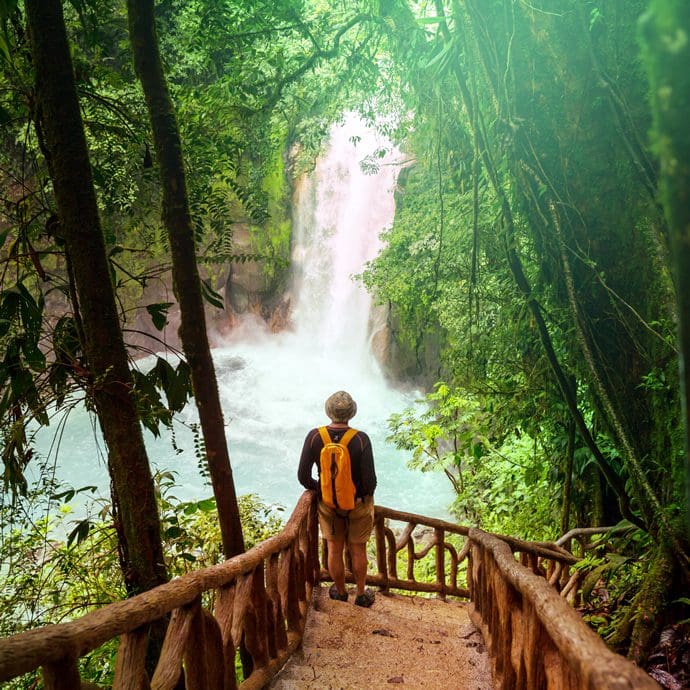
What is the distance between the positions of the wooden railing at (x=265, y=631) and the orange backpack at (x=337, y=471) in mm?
250

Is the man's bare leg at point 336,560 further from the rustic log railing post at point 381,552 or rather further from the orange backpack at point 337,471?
the rustic log railing post at point 381,552

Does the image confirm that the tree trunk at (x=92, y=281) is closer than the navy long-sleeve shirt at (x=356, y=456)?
Yes

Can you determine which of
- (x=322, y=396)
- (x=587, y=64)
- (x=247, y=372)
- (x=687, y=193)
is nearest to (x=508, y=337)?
(x=587, y=64)

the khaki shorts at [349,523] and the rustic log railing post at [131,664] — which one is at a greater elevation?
the rustic log railing post at [131,664]

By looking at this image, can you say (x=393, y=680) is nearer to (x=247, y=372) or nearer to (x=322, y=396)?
(x=322, y=396)

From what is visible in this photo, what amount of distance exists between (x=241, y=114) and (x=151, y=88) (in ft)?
7.66

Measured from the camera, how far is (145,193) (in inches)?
170

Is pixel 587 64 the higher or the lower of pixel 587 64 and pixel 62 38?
the higher

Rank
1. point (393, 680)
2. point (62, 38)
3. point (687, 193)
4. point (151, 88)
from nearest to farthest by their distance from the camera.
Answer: point (687, 193) < point (62, 38) < point (151, 88) < point (393, 680)

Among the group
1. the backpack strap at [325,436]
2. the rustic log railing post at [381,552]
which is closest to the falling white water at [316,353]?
the rustic log railing post at [381,552]

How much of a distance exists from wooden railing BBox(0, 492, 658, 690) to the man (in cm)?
15

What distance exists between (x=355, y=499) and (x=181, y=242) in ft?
7.12

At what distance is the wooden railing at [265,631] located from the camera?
167cm

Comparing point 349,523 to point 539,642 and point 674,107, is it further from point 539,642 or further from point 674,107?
point 674,107
